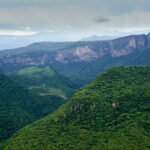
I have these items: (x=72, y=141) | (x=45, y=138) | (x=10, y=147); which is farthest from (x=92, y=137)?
(x=10, y=147)

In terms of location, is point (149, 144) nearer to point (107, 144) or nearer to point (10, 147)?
point (107, 144)

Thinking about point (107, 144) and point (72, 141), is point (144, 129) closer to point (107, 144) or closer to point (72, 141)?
point (107, 144)

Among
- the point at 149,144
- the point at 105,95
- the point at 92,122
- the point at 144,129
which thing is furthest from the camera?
the point at 105,95

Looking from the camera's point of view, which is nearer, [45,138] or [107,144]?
[107,144]

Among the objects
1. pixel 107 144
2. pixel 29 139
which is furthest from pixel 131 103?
pixel 29 139

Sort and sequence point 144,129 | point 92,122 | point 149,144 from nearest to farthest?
point 149,144
point 144,129
point 92,122

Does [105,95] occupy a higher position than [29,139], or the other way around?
[105,95]
